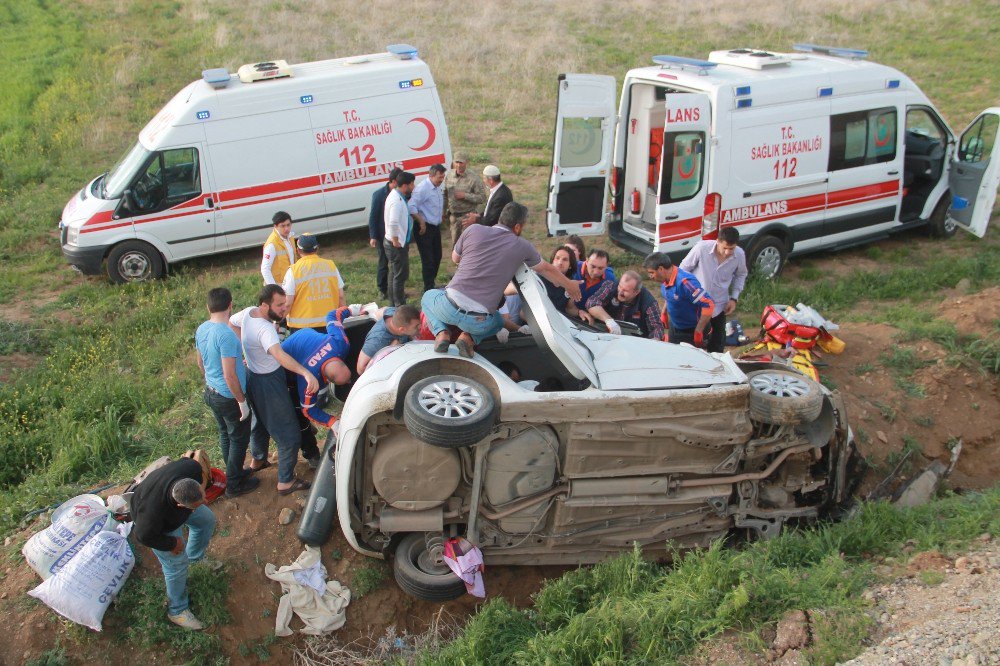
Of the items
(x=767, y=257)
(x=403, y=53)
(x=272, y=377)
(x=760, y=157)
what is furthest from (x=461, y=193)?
(x=272, y=377)

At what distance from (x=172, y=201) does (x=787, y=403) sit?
8.62 metres

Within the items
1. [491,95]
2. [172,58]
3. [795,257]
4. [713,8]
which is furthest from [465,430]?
[713,8]

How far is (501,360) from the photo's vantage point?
5.74m

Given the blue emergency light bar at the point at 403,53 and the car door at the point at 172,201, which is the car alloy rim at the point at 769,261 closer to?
the blue emergency light bar at the point at 403,53

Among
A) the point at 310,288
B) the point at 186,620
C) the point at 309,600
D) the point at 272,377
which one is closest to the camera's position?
the point at 186,620

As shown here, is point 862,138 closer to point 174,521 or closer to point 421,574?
point 421,574

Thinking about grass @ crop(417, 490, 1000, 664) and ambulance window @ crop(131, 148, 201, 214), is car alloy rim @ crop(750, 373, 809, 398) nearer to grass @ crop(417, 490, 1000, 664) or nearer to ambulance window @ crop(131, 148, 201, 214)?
grass @ crop(417, 490, 1000, 664)

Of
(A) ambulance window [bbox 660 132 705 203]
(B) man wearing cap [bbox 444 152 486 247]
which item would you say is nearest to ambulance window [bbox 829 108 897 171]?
(A) ambulance window [bbox 660 132 705 203]

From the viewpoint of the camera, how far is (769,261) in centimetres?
1012

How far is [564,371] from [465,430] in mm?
997

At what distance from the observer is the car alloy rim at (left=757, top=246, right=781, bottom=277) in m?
10.0

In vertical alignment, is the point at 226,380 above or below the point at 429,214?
below

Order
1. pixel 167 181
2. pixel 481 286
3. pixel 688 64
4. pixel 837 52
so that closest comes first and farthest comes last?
1. pixel 481 286
2. pixel 688 64
3. pixel 837 52
4. pixel 167 181

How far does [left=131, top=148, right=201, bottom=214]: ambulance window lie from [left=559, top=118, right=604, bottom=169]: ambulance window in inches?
189
